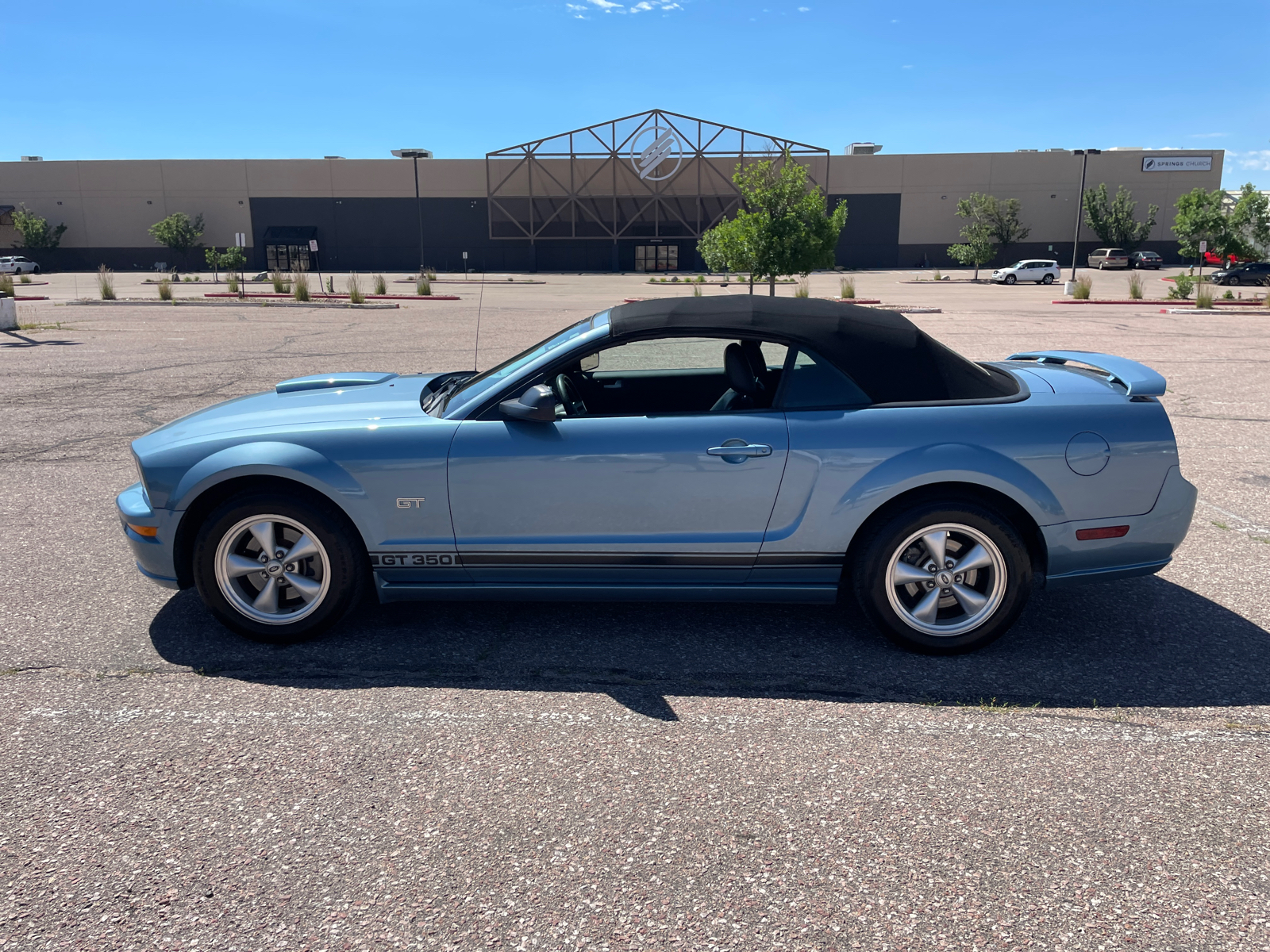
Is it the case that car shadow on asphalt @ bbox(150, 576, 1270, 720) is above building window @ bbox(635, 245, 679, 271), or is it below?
below

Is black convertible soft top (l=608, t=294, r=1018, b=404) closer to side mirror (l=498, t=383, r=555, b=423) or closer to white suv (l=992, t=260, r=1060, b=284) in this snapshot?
side mirror (l=498, t=383, r=555, b=423)

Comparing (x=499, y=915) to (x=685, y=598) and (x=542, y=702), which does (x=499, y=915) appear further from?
(x=685, y=598)

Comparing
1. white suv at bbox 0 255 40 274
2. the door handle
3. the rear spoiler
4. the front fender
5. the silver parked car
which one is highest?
the silver parked car

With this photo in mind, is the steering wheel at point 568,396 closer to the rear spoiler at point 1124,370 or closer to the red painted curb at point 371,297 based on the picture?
the rear spoiler at point 1124,370

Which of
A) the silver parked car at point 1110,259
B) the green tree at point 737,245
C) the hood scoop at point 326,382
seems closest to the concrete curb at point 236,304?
the green tree at point 737,245

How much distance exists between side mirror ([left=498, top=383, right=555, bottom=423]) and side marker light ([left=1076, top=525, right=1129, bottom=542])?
2421 millimetres

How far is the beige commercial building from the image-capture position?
69812 millimetres

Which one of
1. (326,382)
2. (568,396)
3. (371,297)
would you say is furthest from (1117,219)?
(326,382)

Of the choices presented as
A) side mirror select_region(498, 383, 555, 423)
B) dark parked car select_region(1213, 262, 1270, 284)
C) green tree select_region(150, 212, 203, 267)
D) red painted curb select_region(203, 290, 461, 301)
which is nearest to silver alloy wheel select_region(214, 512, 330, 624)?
side mirror select_region(498, 383, 555, 423)

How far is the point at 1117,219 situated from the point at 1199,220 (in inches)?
486

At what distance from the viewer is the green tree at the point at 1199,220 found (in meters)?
55.5

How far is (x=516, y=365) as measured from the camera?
15.2 feet

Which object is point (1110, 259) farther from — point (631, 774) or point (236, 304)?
point (631, 774)

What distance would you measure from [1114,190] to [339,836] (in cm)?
8060
